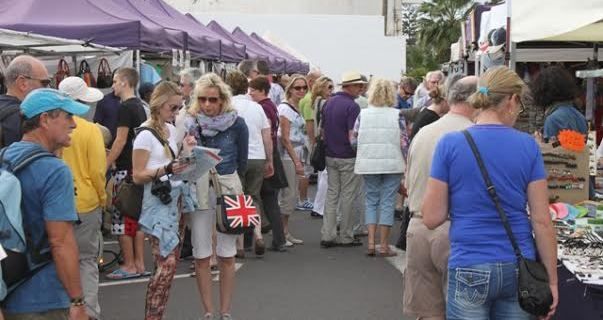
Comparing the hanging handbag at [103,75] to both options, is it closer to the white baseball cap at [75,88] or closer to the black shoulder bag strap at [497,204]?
the white baseball cap at [75,88]

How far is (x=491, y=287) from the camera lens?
353 cm

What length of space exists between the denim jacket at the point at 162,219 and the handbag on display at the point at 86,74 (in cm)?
474

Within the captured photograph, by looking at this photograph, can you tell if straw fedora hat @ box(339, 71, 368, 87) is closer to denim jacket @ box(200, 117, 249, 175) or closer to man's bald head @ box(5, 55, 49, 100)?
denim jacket @ box(200, 117, 249, 175)

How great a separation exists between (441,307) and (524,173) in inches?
49.6

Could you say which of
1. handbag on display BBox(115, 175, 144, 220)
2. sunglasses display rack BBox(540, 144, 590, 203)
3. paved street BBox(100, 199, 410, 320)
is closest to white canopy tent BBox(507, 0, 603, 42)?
sunglasses display rack BBox(540, 144, 590, 203)

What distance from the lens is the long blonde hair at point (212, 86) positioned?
5902 millimetres

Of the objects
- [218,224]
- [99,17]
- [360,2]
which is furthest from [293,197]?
[360,2]

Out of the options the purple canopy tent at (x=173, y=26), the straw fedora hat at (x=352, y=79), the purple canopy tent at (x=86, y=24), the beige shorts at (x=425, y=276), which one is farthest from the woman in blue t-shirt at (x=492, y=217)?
the purple canopy tent at (x=173, y=26)

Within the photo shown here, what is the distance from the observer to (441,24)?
60.1m

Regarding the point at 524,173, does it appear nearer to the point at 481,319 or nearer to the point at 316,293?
the point at 481,319

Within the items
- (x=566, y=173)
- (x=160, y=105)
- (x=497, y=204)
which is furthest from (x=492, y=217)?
(x=160, y=105)

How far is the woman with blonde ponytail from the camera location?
17.8ft

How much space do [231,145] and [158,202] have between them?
81cm

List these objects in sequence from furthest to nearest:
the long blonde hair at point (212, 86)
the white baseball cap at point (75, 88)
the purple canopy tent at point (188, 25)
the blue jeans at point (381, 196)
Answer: the purple canopy tent at point (188, 25), the blue jeans at point (381, 196), the white baseball cap at point (75, 88), the long blonde hair at point (212, 86)
